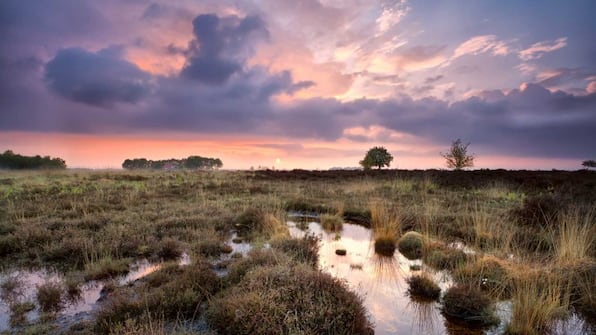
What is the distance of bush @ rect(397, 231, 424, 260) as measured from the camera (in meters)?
9.06

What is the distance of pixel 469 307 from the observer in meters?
5.68

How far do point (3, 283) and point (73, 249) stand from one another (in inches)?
76.2

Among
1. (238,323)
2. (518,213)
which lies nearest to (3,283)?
(238,323)

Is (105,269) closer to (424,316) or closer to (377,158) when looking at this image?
(424,316)

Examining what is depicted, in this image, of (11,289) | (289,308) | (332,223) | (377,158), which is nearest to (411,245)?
(332,223)

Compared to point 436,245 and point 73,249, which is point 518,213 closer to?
point 436,245

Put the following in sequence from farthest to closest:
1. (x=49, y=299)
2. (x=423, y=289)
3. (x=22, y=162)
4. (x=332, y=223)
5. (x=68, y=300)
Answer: (x=22, y=162)
(x=332, y=223)
(x=423, y=289)
(x=68, y=300)
(x=49, y=299)

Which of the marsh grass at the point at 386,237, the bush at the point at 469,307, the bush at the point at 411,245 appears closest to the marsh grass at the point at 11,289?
the bush at the point at 469,307

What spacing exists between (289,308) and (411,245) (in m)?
5.66

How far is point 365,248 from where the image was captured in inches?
384

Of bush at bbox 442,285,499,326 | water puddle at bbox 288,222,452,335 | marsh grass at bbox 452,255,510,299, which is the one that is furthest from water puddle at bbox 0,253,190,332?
marsh grass at bbox 452,255,510,299

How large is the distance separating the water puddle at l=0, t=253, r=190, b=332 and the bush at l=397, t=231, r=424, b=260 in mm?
5855

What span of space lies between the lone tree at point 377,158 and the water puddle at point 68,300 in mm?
54399

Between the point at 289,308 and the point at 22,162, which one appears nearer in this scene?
the point at 289,308
